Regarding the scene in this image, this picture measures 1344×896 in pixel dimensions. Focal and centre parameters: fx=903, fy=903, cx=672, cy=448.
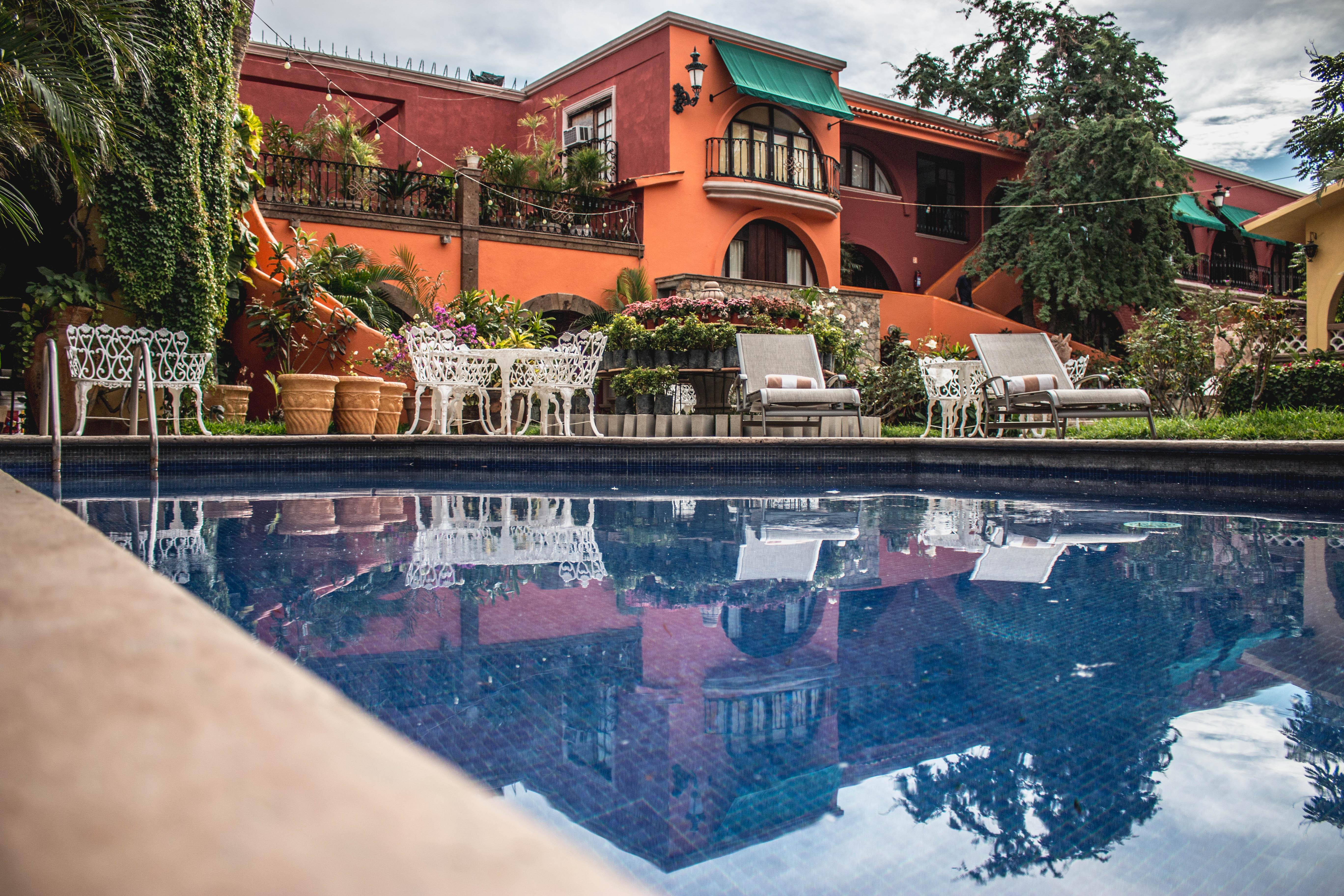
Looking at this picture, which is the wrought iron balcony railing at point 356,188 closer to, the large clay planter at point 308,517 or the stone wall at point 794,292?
the stone wall at point 794,292

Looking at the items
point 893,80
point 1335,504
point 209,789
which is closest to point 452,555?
point 209,789

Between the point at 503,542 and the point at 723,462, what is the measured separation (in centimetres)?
354

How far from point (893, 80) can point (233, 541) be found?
21.1 m

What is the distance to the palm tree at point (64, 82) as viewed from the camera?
18.6 ft

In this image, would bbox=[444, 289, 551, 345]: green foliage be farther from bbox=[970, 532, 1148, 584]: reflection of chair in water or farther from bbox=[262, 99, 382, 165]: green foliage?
bbox=[970, 532, 1148, 584]: reflection of chair in water

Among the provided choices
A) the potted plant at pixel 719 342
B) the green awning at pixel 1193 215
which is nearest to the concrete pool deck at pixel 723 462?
the potted plant at pixel 719 342

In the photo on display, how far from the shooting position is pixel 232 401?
869cm

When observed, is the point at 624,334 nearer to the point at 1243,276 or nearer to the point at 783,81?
the point at 783,81

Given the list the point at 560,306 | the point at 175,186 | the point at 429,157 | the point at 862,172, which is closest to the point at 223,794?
the point at 175,186

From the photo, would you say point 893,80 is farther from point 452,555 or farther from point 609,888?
point 609,888

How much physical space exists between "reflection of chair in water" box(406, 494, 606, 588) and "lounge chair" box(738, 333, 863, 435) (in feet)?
11.5

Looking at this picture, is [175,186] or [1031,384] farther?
[175,186]

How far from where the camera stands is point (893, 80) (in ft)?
69.4

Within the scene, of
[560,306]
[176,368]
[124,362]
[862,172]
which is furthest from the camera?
[862,172]
